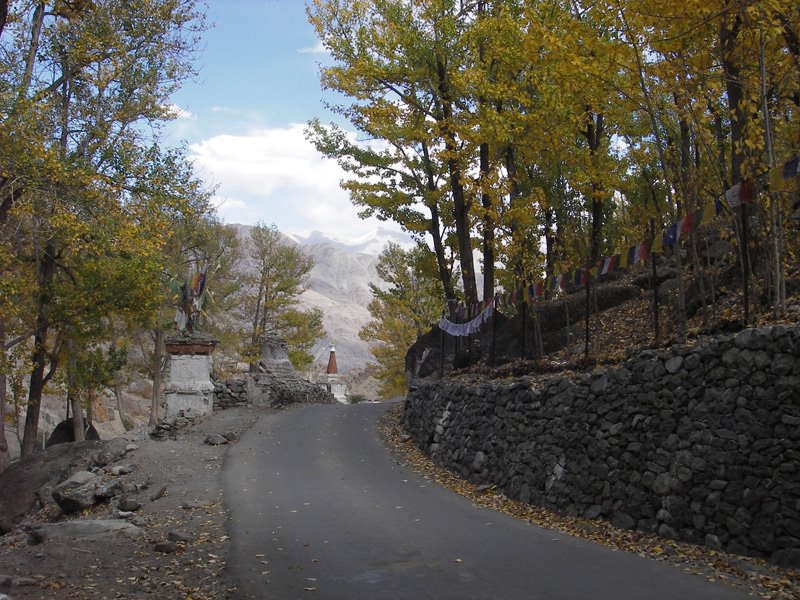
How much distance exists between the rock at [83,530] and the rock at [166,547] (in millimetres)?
1002

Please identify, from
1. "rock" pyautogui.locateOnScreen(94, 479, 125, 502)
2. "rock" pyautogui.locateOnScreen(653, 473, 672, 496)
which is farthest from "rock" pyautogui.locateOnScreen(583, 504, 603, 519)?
"rock" pyautogui.locateOnScreen(94, 479, 125, 502)

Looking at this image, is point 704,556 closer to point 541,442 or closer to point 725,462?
point 725,462

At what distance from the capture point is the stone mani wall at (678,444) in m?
6.77

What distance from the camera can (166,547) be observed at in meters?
8.22

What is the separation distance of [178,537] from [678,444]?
19.8 feet

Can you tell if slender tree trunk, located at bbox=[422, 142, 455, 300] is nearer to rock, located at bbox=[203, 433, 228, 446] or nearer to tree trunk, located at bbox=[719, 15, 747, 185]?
rock, located at bbox=[203, 433, 228, 446]

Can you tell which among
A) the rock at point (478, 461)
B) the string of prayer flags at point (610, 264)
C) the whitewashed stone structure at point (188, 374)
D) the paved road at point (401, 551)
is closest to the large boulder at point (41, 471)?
the whitewashed stone structure at point (188, 374)

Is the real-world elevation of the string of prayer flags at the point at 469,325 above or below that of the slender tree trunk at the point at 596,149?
below

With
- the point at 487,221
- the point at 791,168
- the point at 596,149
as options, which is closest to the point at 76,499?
the point at 487,221

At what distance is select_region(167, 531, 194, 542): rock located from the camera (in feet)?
28.3

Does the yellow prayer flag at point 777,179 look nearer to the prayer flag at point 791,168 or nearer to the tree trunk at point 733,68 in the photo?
the prayer flag at point 791,168

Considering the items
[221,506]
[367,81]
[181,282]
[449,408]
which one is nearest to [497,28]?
[367,81]

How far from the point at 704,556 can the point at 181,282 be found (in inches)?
782

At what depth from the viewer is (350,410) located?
25.2 m
